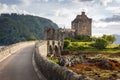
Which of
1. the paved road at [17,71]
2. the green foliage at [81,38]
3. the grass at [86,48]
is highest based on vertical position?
the paved road at [17,71]

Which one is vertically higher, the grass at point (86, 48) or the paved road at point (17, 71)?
the paved road at point (17, 71)

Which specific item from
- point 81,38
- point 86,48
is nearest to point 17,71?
point 86,48

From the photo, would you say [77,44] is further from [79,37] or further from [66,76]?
[66,76]

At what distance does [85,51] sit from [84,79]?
476ft

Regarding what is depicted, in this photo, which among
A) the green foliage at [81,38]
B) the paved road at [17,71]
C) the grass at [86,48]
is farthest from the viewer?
the green foliage at [81,38]

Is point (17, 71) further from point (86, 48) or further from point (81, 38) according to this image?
point (81, 38)

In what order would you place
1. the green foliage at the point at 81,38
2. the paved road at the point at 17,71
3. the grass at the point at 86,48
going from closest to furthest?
the paved road at the point at 17,71, the grass at the point at 86,48, the green foliage at the point at 81,38

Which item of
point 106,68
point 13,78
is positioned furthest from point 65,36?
point 13,78

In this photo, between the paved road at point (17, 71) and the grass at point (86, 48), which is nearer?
the paved road at point (17, 71)

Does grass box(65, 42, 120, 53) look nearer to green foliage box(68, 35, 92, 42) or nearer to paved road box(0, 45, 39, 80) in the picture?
green foliage box(68, 35, 92, 42)

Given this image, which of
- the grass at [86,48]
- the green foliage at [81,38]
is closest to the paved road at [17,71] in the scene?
the grass at [86,48]

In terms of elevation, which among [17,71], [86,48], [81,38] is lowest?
[86,48]

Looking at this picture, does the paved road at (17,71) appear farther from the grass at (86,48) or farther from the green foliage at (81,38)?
the green foliage at (81,38)

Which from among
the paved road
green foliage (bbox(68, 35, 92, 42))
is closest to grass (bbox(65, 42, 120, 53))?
green foliage (bbox(68, 35, 92, 42))
